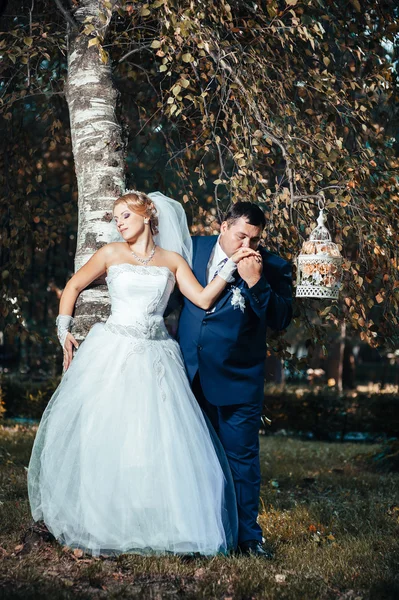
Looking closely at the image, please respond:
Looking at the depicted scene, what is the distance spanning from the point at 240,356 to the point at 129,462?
2.98 feet

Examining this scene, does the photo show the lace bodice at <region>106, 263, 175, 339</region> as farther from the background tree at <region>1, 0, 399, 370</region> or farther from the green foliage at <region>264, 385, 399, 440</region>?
the green foliage at <region>264, 385, 399, 440</region>

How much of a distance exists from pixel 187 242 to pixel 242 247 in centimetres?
56

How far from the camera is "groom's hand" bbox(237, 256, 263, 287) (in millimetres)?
4203

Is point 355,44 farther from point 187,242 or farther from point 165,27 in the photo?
point 187,242

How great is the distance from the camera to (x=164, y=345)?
444cm

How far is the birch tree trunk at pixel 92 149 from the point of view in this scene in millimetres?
→ 4723

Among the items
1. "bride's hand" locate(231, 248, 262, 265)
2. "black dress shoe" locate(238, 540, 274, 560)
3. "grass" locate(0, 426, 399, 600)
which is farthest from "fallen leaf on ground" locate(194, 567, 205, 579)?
"bride's hand" locate(231, 248, 262, 265)

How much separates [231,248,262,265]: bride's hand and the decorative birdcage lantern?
300 mm

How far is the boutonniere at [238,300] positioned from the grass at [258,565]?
140 cm

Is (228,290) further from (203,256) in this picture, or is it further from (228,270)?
(203,256)

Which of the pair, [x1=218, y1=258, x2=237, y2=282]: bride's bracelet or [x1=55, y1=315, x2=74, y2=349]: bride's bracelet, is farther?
[x1=55, y1=315, x2=74, y2=349]: bride's bracelet

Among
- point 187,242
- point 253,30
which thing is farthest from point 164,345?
point 253,30

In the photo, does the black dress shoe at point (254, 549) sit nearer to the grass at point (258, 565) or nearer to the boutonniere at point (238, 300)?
the grass at point (258, 565)

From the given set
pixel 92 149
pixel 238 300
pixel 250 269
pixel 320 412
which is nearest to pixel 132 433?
pixel 238 300
